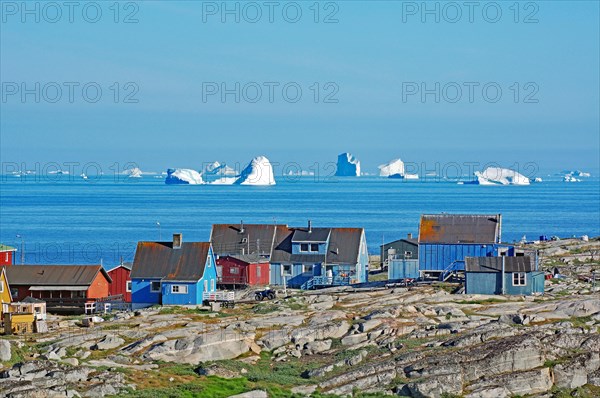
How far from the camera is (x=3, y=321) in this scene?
54844mm

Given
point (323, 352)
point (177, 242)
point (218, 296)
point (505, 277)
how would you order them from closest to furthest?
1. point (323, 352)
2. point (505, 277)
3. point (218, 296)
4. point (177, 242)

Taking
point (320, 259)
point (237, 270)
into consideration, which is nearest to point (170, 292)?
point (237, 270)

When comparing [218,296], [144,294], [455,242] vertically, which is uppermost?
[455,242]

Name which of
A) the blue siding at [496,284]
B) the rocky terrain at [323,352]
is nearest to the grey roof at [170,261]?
the rocky terrain at [323,352]

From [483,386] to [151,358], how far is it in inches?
563

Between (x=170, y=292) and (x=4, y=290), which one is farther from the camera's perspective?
(x=170, y=292)

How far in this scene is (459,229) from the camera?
74.1m

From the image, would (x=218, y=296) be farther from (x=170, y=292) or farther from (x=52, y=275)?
(x=52, y=275)

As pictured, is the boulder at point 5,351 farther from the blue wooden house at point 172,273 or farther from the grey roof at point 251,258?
the grey roof at point 251,258

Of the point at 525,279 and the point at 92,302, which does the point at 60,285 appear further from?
the point at 525,279

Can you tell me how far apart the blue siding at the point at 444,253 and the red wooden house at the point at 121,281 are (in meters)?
19.8

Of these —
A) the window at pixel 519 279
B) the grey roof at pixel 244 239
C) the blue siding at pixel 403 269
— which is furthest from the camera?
the grey roof at pixel 244 239

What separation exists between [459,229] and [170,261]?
20.4m

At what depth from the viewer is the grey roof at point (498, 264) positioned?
64312 mm
